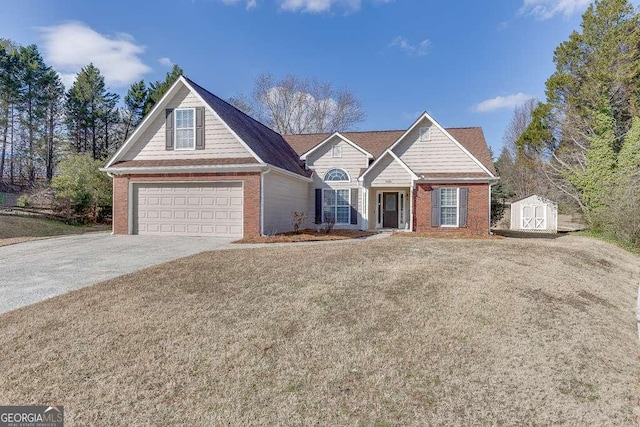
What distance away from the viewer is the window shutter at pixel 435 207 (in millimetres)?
16688

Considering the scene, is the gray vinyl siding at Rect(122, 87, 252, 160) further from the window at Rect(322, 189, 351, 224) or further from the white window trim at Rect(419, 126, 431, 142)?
the white window trim at Rect(419, 126, 431, 142)

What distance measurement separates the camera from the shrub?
21750 mm

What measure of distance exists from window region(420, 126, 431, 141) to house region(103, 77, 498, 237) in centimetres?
5

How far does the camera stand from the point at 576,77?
74.9ft

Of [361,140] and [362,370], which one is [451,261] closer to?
[362,370]

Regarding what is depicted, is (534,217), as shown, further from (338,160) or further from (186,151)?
(186,151)

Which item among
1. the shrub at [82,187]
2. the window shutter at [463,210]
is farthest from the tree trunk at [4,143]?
the window shutter at [463,210]

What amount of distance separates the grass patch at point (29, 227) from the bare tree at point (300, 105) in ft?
71.6

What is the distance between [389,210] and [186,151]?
1041 cm

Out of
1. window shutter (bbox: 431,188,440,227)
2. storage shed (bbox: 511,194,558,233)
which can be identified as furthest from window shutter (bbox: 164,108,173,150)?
storage shed (bbox: 511,194,558,233)

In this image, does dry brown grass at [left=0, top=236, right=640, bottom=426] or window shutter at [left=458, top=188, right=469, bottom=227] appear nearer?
dry brown grass at [left=0, top=236, right=640, bottom=426]

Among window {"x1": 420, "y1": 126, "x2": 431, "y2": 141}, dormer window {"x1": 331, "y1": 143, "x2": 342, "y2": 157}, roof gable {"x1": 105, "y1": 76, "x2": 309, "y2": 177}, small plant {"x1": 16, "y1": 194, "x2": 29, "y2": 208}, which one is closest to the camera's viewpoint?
roof gable {"x1": 105, "y1": 76, "x2": 309, "y2": 177}

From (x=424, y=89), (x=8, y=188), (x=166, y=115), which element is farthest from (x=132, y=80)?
(x=424, y=89)

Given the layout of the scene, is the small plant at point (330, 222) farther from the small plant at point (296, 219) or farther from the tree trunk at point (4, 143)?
the tree trunk at point (4, 143)
